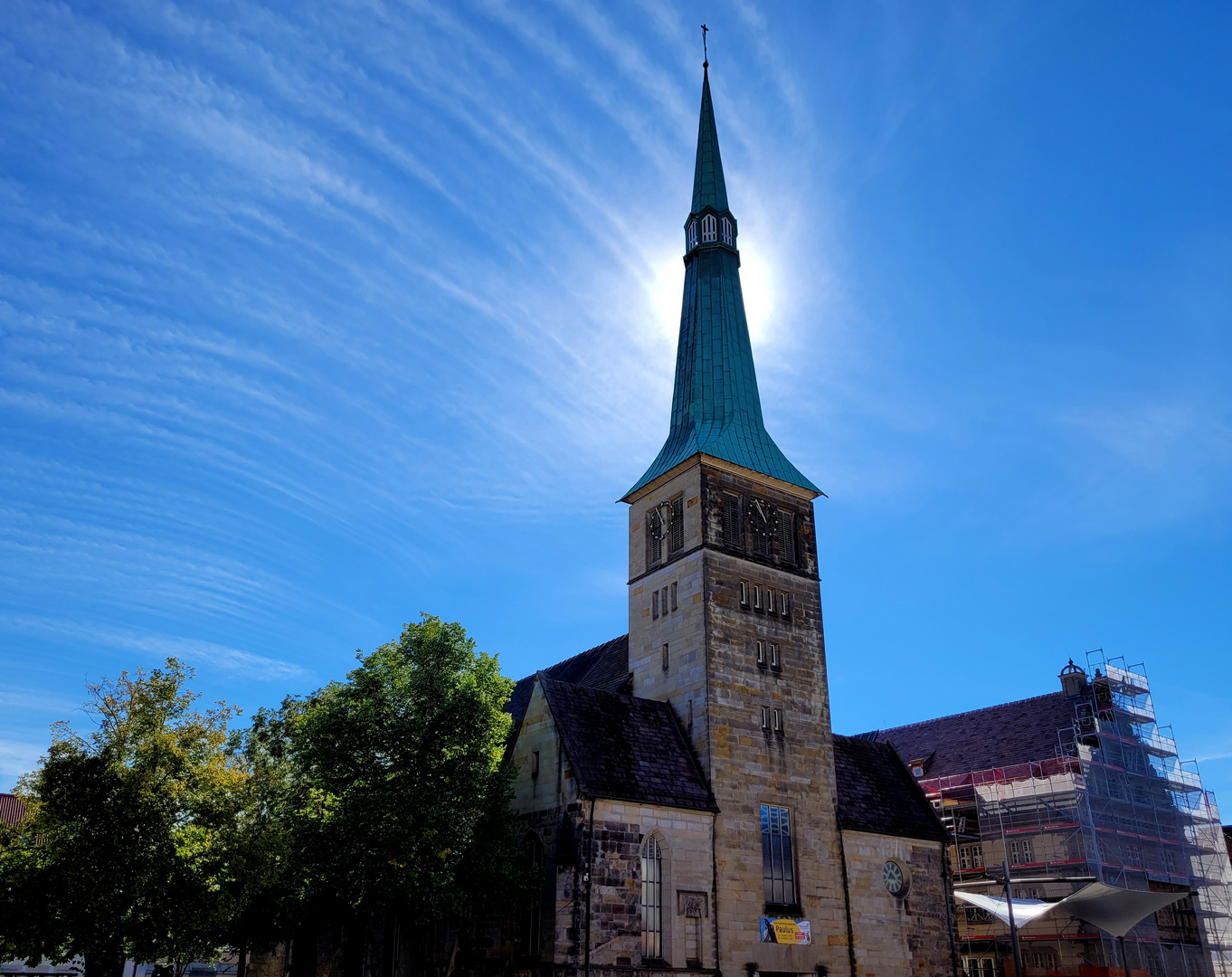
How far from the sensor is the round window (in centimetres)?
3625

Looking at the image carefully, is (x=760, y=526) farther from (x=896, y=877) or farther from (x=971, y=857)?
(x=971, y=857)

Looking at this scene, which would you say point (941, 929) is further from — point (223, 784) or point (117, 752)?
point (117, 752)

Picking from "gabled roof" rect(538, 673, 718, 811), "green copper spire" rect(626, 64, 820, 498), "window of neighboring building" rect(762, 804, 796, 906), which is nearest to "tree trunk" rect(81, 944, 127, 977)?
"gabled roof" rect(538, 673, 718, 811)

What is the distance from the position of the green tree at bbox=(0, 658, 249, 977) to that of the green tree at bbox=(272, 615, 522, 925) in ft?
11.7

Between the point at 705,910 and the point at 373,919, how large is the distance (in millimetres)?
11535

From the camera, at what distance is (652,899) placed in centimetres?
3047

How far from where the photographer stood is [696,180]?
1884 inches

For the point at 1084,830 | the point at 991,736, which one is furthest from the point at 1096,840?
the point at 991,736

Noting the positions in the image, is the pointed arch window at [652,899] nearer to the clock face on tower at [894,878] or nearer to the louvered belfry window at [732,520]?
the clock face on tower at [894,878]

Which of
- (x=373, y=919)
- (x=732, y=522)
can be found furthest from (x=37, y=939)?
(x=732, y=522)

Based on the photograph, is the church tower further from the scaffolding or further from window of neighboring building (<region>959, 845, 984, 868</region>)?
window of neighboring building (<region>959, 845, 984, 868</region>)

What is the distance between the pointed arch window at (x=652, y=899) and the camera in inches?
1173

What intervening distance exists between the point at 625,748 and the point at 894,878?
499 inches

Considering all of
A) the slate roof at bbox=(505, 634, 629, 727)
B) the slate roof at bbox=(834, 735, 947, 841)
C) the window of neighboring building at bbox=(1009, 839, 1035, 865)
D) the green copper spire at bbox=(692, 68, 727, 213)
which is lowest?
the window of neighboring building at bbox=(1009, 839, 1035, 865)
